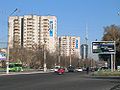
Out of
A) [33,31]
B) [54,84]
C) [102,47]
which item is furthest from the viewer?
[33,31]

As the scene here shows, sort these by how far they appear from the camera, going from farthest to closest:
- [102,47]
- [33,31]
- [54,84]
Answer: [33,31] → [102,47] → [54,84]

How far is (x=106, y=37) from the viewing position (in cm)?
9431

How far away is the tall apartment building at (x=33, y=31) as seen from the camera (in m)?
125

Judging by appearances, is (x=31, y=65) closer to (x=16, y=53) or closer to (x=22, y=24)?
(x=16, y=53)

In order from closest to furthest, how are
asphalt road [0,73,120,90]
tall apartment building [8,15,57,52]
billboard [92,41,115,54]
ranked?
asphalt road [0,73,120,90] → billboard [92,41,115,54] → tall apartment building [8,15,57,52]

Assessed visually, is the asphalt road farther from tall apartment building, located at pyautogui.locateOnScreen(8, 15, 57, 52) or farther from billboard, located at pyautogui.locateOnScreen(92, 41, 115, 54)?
tall apartment building, located at pyautogui.locateOnScreen(8, 15, 57, 52)

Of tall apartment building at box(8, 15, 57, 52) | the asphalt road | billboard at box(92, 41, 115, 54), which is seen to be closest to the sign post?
billboard at box(92, 41, 115, 54)

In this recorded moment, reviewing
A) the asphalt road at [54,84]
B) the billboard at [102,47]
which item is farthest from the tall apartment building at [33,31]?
the asphalt road at [54,84]

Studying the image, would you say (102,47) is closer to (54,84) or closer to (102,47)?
(102,47)

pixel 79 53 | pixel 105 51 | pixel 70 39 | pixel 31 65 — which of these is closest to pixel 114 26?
pixel 105 51

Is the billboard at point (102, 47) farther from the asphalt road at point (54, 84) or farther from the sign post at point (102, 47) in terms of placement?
the asphalt road at point (54, 84)

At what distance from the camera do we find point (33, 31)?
13338 centimetres

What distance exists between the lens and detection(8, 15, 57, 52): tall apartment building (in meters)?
125

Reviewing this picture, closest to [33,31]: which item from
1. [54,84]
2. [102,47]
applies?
[102,47]
